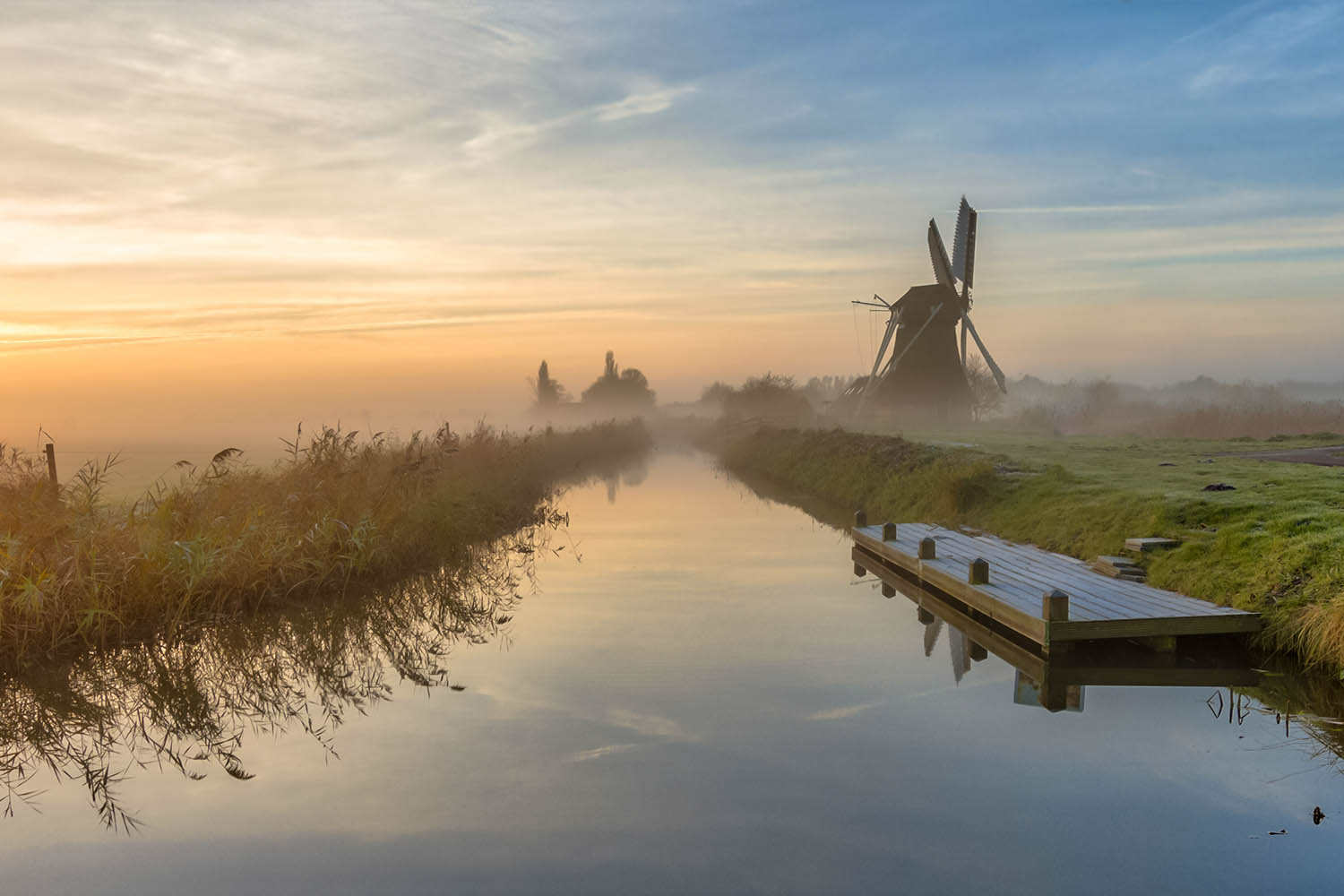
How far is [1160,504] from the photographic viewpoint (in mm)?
13844

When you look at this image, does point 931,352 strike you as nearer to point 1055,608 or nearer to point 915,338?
point 915,338

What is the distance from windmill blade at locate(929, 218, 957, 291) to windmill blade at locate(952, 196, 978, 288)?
2.26 feet

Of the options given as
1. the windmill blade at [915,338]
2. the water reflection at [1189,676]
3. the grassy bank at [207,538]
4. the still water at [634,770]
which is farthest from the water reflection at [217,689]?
the windmill blade at [915,338]

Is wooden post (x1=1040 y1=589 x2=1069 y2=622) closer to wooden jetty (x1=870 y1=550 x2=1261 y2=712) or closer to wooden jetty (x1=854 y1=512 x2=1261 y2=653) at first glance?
wooden jetty (x1=854 y1=512 x2=1261 y2=653)

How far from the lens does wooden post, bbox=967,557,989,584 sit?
1192 centimetres

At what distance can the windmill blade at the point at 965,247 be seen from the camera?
48.0 m

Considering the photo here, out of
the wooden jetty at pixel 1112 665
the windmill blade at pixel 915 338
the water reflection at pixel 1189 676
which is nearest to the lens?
the water reflection at pixel 1189 676

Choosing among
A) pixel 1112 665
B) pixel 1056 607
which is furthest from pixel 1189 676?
pixel 1056 607

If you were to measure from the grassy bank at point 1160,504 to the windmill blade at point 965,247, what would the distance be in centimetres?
1883

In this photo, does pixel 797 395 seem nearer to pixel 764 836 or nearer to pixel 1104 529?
pixel 1104 529

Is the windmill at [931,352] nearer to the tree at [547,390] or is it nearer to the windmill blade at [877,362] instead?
the windmill blade at [877,362]

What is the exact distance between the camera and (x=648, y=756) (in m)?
7.47

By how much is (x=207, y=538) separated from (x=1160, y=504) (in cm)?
1391

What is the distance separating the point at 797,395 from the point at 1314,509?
182ft
